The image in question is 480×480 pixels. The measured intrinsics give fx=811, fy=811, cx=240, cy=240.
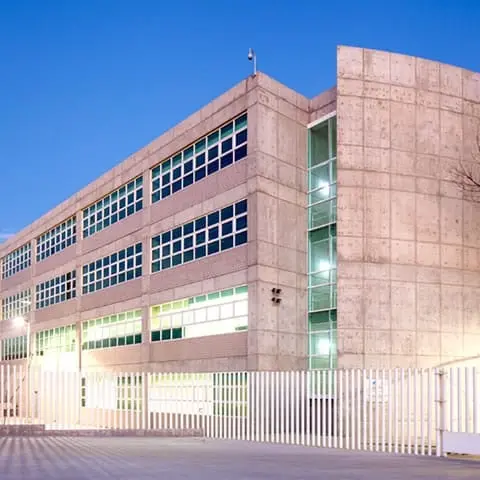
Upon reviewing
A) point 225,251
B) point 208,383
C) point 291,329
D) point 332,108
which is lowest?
point 208,383

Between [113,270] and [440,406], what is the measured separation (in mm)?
31403

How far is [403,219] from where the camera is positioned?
34.7m

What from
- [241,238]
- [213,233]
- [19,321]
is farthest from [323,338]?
[19,321]

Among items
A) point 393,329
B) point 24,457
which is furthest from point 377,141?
point 24,457

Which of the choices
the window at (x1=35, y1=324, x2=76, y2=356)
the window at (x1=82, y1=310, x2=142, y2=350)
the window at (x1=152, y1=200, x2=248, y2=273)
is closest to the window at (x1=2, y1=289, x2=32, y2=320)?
the window at (x1=35, y1=324, x2=76, y2=356)

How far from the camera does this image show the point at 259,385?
26.7m

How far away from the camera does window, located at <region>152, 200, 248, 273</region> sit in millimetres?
35812

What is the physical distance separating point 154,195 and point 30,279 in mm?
24100

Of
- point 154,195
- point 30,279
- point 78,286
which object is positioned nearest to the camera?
point 154,195

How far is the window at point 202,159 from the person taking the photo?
36.4m

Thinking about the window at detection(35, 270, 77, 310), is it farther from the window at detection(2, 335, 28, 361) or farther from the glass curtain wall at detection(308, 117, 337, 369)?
the glass curtain wall at detection(308, 117, 337, 369)

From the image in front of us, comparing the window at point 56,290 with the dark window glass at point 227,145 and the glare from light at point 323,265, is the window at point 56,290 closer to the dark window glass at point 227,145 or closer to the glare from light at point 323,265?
the dark window glass at point 227,145

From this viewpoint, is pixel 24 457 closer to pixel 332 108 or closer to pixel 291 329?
pixel 291 329

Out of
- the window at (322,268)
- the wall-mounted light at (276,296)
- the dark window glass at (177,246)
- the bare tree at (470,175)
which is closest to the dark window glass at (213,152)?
the dark window glass at (177,246)
